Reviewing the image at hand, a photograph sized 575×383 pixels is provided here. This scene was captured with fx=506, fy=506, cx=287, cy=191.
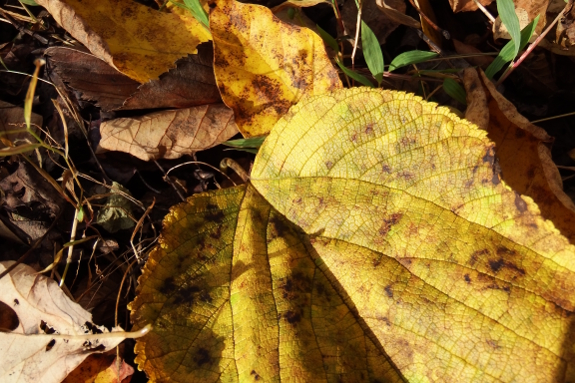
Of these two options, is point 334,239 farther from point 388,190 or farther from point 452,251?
point 452,251

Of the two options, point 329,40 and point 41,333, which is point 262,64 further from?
point 41,333

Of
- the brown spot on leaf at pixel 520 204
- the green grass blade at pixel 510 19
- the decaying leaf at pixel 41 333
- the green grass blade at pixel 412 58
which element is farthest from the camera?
the green grass blade at pixel 412 58

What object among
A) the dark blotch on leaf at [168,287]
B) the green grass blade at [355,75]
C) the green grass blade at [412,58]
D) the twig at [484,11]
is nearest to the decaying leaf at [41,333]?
the dark blotch on leaf at [168,287]

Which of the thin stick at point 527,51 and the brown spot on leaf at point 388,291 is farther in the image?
the thin stick at point 527,51

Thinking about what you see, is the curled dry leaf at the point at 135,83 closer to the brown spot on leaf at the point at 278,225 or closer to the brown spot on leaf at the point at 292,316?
the brown spot on leaf at the point at 278,225

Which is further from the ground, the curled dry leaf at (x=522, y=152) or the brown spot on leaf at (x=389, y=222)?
the curled dry leaf at (x=522, y=152)

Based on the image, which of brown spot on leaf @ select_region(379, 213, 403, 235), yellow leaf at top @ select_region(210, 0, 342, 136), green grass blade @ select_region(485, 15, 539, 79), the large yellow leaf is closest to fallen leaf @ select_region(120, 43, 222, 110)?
yellow leaf at top @ select_region(210, 0, 342, 136)

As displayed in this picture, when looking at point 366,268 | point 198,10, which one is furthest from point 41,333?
point 198,10
